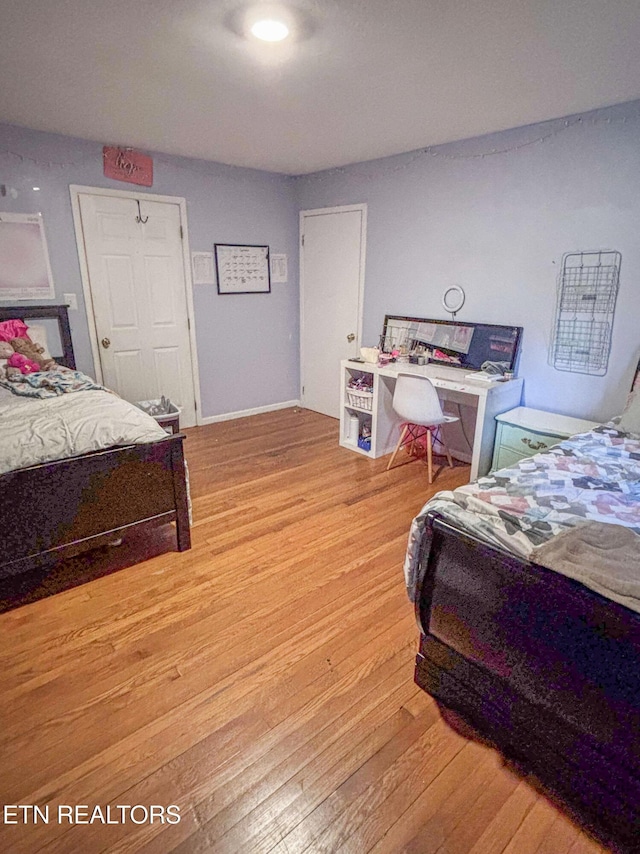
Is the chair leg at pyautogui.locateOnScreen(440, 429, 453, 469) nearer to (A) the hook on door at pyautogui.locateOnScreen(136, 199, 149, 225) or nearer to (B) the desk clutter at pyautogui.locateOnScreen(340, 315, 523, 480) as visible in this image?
(B) the desk clutter at pyautogui.locateOnScreen(340, 315, 523, 480)

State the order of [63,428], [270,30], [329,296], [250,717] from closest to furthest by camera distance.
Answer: [250,717] < [270,30] < [63,428] < [329,296]

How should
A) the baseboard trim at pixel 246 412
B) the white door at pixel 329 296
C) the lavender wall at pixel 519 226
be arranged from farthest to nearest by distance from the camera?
1. the baseboard trim at pixel 246 412
2. the white door at pixel 329 296
3. the lavender wall at pixel 519 226

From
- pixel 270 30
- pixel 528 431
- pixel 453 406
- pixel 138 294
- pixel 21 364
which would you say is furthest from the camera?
pixel 138 294

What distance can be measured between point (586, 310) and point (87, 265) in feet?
12.1

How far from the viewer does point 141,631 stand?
2.03 meters

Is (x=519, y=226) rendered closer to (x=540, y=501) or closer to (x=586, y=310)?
(x=586, y=310)

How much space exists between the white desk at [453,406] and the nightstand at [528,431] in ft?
0.24

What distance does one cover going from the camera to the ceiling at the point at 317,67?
1761 mm

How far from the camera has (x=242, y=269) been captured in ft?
15.3

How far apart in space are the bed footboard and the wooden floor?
0.24 metres

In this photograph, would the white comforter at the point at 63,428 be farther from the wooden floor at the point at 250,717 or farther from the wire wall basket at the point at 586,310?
the wire wall basket at the point at 586,310

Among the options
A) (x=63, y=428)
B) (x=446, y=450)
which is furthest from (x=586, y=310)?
(x=63, y=428)

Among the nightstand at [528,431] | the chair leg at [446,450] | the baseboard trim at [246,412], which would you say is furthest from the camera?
the baseboard trim at [246,412]

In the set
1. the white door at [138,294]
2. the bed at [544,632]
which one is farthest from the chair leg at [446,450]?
the white door at [138,294]
